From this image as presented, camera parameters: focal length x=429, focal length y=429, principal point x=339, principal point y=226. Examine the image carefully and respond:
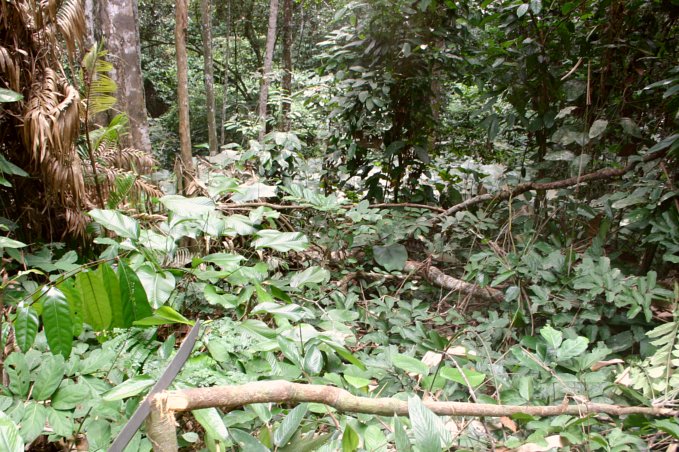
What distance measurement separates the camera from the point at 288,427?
2.77 ft

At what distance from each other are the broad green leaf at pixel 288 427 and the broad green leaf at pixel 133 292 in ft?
1.68

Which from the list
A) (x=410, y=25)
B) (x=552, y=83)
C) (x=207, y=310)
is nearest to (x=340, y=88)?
(x=410, y=25)

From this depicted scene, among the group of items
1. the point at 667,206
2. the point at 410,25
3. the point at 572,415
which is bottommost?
the point at 572,415

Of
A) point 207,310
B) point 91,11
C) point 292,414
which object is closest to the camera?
point 292,414

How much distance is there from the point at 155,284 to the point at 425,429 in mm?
864

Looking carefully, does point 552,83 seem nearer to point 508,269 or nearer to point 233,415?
point 508,269

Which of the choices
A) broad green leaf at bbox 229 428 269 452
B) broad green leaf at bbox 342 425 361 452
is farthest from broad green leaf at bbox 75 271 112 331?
broad green leaf at bbox 342 425 361 452

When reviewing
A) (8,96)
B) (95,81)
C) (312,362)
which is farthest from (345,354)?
(95,81)

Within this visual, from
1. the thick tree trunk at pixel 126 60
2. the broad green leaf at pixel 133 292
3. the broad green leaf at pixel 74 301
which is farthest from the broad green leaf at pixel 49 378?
the thick tree trunk at pixel 126 60

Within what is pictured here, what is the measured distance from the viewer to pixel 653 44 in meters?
2.14

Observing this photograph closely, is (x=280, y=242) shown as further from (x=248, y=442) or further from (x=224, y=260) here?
(x=248, y=442)

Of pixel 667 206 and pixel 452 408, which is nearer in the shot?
pixel 452 408

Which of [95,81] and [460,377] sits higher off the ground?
[95,81]

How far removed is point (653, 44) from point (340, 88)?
6.71 feet
